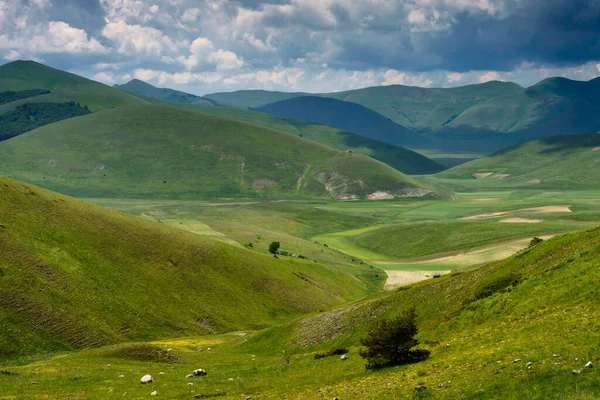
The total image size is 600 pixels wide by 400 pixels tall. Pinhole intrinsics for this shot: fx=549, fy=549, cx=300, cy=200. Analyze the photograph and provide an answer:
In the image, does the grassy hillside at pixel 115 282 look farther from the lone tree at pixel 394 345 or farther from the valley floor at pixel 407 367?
the lone tree at pixel 394 345

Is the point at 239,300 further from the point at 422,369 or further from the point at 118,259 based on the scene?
the point at 422,369

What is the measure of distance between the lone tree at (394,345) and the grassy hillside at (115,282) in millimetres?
48078

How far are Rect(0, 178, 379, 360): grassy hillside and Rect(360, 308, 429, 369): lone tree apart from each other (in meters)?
48.1

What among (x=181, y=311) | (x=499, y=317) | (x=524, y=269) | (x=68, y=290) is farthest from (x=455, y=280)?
(x=68, y=290)

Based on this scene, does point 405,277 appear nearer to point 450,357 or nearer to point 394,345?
point 394,345

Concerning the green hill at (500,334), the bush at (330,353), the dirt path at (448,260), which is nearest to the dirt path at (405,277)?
the dirt path at (448,260)

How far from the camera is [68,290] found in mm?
78750

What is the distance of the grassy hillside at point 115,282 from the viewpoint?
72.7 m

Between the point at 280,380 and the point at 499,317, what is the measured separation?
15798mm

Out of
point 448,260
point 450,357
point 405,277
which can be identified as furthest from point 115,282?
point 448,260

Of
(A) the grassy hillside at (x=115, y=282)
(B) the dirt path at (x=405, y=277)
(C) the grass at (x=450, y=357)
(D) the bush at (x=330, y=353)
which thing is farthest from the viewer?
(B) the dirt path at (x=405, y=277)

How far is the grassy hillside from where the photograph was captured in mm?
72688

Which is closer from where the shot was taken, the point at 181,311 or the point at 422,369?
the point at 422,369

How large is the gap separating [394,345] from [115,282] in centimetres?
6293
